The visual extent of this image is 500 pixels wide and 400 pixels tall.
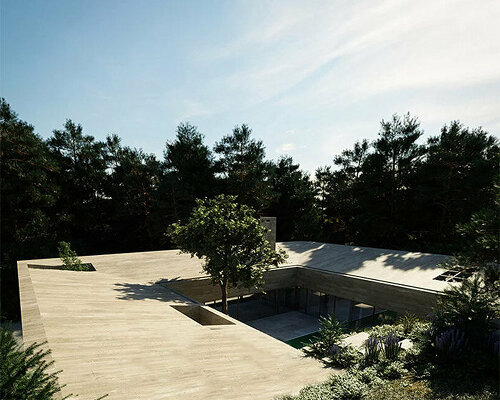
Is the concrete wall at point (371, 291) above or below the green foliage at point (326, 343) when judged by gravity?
below

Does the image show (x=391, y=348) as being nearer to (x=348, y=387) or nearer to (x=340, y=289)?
(x=348, y=387)

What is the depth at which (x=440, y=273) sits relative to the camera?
52.0ft

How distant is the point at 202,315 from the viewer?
11.9 meters

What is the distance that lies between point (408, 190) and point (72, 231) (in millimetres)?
35070

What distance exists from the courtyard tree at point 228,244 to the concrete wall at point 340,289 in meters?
2.07

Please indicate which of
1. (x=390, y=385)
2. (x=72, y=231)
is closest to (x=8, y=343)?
(x=390, y=385)

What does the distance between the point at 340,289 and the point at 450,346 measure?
9368 millimetres

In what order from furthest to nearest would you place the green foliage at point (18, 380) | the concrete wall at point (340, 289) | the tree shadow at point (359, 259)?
1. the tree shadow at point (359, 259)
2. the concrete wall at point (340, 289)
3. the green foliage at point (18, 380)

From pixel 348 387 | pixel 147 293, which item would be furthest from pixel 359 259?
pixel 348 387

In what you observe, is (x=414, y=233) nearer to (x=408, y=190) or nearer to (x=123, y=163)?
(x=408, y=190)

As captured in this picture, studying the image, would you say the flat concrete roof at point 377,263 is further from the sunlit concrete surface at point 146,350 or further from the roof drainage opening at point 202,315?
the sunlit concrete surface at point 146,350

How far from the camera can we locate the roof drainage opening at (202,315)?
11.0 m

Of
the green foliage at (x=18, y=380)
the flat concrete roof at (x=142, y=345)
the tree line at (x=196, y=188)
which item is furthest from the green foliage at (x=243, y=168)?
the green foliage at (x=18, y=380)

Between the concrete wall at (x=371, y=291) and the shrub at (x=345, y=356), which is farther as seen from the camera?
the concrete wall at (x=371, y=291)
